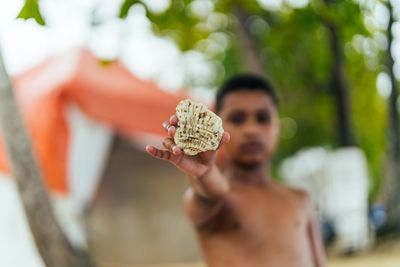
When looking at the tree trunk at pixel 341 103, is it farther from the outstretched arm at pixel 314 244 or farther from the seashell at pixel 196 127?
the seashell at pixel 196 127

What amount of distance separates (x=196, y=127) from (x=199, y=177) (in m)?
0.46

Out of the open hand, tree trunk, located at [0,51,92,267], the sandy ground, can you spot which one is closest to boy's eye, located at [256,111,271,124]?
the open hand

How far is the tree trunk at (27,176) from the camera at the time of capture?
10.6 ft

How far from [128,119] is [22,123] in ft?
9.65

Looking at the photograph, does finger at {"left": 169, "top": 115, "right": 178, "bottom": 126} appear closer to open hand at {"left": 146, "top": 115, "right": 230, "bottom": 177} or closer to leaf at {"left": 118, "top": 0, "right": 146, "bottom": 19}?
open hand at {"left": 146, "top": 115, "right": 230, "bottom": 177}

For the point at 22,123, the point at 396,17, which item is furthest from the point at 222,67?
the point at 22,123

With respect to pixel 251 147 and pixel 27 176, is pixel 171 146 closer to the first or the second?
pixel 251 147

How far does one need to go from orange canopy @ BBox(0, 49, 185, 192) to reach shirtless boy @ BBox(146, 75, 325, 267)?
2.79 metres

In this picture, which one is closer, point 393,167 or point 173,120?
point 173,120

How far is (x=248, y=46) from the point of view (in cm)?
612

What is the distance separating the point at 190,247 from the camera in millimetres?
7344

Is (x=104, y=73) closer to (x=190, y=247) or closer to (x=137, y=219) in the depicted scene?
(x=137, y=219)

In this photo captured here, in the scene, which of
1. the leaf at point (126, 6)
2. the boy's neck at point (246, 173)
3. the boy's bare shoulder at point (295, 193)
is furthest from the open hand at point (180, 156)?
the leaf at point (126, 6)

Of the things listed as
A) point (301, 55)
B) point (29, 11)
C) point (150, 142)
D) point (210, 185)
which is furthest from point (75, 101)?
point (301, 55)
